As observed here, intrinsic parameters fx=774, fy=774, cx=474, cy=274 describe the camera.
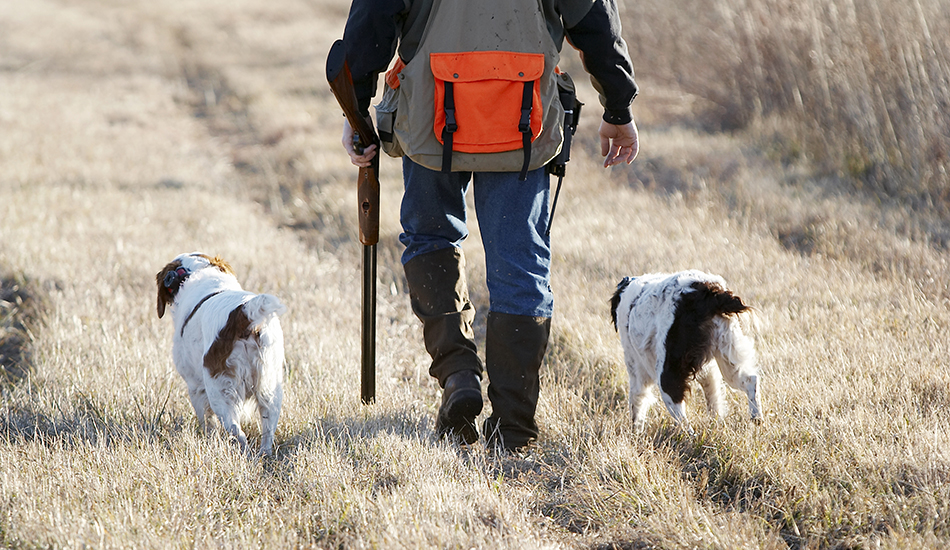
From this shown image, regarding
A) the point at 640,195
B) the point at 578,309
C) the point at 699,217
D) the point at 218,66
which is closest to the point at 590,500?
the point at 578,309

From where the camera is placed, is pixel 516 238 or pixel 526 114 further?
pixel 516 238

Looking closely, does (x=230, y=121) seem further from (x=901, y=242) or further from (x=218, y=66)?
(x=901, y=242)

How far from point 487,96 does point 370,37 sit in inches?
19.4

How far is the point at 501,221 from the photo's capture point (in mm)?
3006

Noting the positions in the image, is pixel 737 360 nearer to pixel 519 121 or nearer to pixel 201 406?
pixel 519 121

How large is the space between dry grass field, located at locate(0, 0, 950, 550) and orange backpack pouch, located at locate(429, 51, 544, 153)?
1.19 meters

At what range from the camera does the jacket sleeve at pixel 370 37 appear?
2.80m

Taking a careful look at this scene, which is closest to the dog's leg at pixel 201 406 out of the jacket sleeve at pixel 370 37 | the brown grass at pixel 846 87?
the jacket sleeve at pixel 370 37

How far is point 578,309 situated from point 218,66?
1692cm

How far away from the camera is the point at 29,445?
300 centimetres

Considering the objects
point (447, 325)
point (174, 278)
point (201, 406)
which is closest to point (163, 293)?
point (174, 278)

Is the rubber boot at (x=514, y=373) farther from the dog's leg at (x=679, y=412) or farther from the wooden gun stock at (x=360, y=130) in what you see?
the wooden gun stock at (x=360, y=130)

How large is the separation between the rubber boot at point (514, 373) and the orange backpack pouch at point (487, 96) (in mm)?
708

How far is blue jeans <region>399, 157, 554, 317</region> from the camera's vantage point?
299 cm
